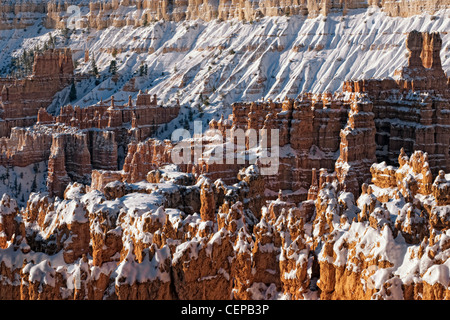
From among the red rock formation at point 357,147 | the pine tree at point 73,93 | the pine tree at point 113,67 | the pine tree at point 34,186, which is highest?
the pine tree at point 113,67

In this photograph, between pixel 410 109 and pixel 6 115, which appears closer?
pixel 410 109

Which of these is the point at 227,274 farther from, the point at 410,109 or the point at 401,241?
the point at 410,109

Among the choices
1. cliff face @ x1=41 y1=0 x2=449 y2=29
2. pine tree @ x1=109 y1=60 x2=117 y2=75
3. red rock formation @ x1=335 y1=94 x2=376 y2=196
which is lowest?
red rock formation @ x1=335 y1=94 x2=376 y2=196

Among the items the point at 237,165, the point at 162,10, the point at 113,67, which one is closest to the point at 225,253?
the point at 237,165

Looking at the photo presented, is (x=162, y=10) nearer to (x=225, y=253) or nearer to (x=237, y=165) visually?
(x=237, y=165)

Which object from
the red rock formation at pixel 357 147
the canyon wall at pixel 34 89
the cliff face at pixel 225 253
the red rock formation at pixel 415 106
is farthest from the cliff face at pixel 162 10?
the cliff face at pixel 225 253

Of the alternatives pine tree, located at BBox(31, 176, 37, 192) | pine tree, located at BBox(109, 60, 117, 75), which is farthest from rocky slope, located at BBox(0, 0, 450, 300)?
pine tree, located at BBox(109, 60, 117, 75)

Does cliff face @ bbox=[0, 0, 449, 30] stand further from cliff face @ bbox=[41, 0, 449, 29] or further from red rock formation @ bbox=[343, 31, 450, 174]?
red rock formation @ bbox=[343, 31, 450, 174]

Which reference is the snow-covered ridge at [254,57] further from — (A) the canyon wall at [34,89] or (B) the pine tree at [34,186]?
(B) the pine tree at [34,186]

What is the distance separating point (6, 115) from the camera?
9500 cm
